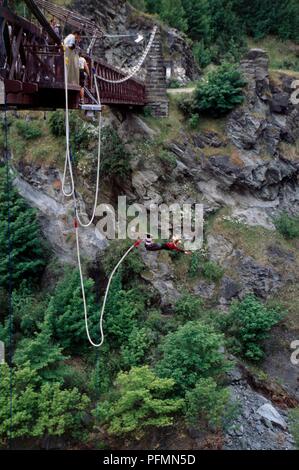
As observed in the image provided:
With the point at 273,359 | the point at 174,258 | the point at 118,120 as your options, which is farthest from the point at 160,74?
the point at 273,359

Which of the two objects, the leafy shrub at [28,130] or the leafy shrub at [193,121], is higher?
the leafy shrub at [193,121]

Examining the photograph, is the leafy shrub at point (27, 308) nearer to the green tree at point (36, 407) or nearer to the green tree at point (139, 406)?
the green tree at point (36, 407)

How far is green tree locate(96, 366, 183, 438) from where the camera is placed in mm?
11289

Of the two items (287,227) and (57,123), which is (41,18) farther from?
(287,227)

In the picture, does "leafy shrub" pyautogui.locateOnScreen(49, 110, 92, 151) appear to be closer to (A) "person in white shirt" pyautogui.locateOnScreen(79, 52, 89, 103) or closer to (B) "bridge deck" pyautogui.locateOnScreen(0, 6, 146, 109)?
(B) "bridge deck" pyautogui.locateOnScreen(0, 6, 146, 109)

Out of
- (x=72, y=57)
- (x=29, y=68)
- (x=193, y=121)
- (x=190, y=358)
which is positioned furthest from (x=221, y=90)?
(x=29, y=68)

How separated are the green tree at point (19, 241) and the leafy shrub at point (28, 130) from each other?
2566 millimetres

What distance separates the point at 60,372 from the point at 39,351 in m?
0.81

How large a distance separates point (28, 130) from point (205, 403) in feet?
41.8

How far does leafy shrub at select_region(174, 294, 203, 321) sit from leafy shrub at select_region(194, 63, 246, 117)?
8465 millimetres

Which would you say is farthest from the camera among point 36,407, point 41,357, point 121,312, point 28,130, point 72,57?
point 28,130

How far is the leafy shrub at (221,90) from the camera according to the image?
1920cm

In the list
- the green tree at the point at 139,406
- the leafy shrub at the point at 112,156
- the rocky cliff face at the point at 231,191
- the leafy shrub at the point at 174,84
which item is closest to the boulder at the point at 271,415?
the rocky cliff face at the point at 231,191

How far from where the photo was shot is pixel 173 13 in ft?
87.0
